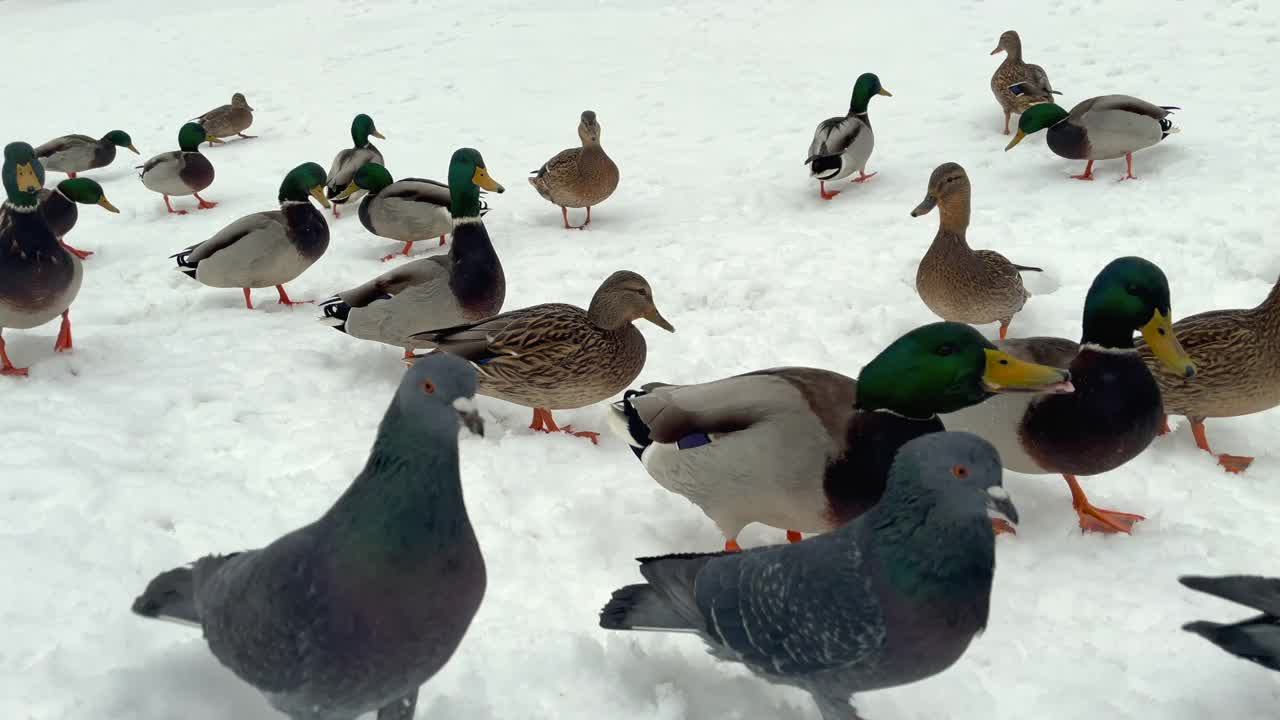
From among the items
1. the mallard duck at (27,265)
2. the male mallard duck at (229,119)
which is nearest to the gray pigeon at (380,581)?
the mallard duck at (27,265)

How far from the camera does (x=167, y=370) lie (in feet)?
15.8

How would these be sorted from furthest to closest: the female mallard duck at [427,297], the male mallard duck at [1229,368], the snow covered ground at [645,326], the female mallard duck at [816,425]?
the female mallard duck at [427,297], the male mallard duck at [1229,368], the female mallard duck at [816,425], the snow covered ground at [645,326]

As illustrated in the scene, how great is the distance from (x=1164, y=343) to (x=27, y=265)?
5316 mm

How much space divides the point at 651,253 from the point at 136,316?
3.44 meters

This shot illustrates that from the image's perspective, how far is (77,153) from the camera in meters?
9.77

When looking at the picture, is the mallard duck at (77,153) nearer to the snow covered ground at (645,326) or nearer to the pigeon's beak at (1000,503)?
the snow covered ground at (645,326)

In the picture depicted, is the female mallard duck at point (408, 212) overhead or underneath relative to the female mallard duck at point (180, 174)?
overhead

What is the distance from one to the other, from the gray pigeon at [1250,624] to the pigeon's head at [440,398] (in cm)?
182

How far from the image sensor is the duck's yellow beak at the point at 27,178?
5.03 metres

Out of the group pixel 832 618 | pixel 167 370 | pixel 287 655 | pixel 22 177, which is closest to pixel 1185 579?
pixel 832 618

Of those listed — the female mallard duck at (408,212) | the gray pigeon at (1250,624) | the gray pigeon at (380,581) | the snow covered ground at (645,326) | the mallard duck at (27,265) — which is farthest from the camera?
the female mallard duck at (408,212)

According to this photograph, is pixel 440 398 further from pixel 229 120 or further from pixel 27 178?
pixel 229 120

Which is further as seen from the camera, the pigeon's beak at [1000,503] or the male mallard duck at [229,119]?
the male mallard duck at [229,119]

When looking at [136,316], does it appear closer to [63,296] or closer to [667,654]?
[63,296]
